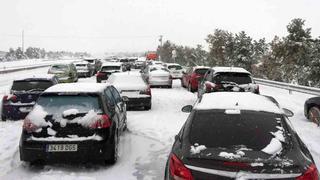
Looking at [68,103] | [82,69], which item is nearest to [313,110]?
[68,103]

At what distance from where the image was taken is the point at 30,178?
6.76 meters

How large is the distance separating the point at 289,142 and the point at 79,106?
4.10 meters

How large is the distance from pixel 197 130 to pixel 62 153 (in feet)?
10.4

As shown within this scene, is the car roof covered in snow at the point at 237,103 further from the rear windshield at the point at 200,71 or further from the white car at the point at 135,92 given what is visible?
the rear windshield at the point at 200,71

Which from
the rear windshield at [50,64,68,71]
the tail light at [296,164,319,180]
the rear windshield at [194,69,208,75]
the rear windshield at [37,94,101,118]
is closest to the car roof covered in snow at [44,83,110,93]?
the rear windshield at [37,94,101,118]

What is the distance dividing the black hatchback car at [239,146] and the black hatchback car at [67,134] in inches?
99.0

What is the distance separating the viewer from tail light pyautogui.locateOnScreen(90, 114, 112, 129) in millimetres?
7199

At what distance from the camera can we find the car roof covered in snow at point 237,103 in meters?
5.08

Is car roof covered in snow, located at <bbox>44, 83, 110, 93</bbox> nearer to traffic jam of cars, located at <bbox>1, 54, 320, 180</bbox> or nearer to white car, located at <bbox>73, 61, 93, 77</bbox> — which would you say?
traffic jam of cars, located at <bbox>1, 54, 320, 180</bbox>

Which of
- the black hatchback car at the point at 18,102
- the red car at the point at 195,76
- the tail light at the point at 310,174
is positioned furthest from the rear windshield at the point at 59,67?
the tail light at the point at 310,174

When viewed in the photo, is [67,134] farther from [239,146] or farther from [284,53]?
[284,53]

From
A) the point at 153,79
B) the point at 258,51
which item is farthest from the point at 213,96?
the point at 258,51

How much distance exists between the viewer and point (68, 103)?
24.4ft

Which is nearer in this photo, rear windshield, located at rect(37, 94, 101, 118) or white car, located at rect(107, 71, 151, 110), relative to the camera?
rear windshield, located at rect(37, 94, 101, 118)
